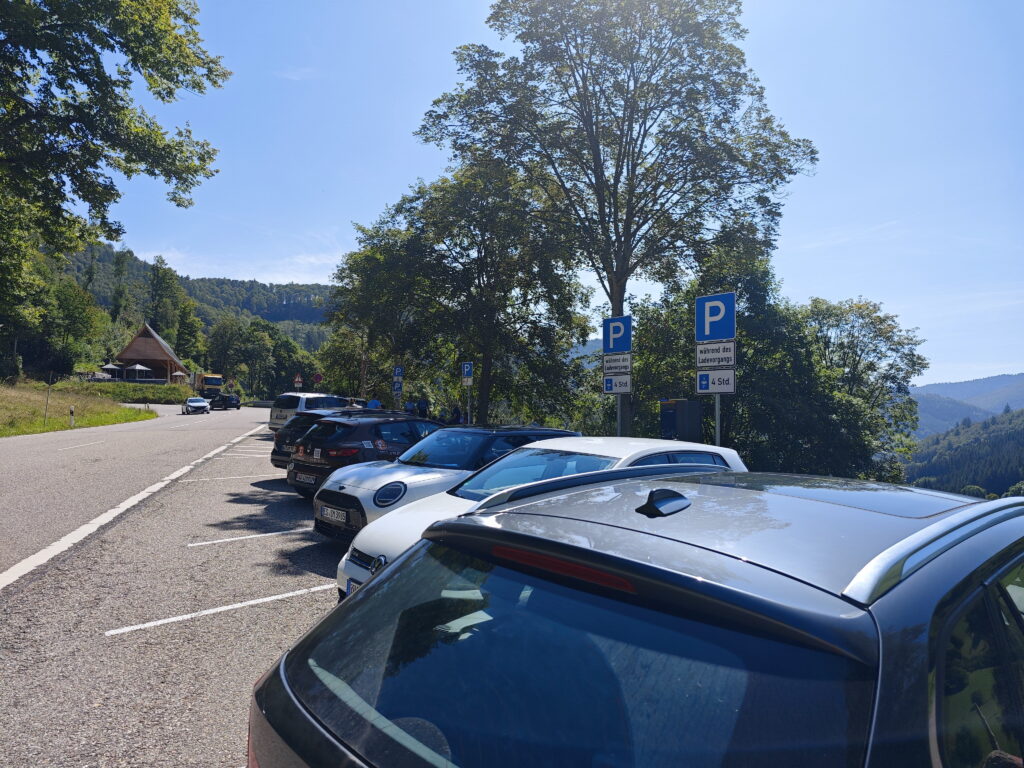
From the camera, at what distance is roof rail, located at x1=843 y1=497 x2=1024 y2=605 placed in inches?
49.0

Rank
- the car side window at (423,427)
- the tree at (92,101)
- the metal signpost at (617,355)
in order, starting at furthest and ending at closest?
the tree at (92,101), the metal signpost at (617,355), the car side window at (423,427)

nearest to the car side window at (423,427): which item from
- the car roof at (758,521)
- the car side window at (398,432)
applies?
the car side window at (398,432)

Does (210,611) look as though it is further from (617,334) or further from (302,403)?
(302,403)

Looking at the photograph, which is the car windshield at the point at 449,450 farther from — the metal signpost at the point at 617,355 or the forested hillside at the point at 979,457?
the forested hillside at the point at 979,457

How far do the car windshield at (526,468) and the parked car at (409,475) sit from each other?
838mm

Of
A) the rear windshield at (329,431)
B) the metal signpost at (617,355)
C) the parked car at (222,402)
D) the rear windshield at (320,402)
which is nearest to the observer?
the rear windshield at (329,431)

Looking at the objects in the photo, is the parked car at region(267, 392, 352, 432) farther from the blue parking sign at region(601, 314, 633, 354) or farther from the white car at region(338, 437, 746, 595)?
the white car at region(338, 437, 746, 595)

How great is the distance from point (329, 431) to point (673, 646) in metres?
9.65

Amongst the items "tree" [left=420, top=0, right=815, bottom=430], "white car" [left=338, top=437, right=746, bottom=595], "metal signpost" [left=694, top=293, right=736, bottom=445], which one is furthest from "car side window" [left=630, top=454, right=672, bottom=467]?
"tree" [left=420, top=0, right=815, bottom=430]

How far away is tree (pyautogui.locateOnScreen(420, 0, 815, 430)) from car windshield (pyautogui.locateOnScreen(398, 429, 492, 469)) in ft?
44.0

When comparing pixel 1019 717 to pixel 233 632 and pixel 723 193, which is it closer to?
pixel 233 632

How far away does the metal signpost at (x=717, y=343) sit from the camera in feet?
30.6

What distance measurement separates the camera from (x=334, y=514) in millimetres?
6934

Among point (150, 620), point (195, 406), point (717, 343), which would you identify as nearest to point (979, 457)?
point (195, 406)
